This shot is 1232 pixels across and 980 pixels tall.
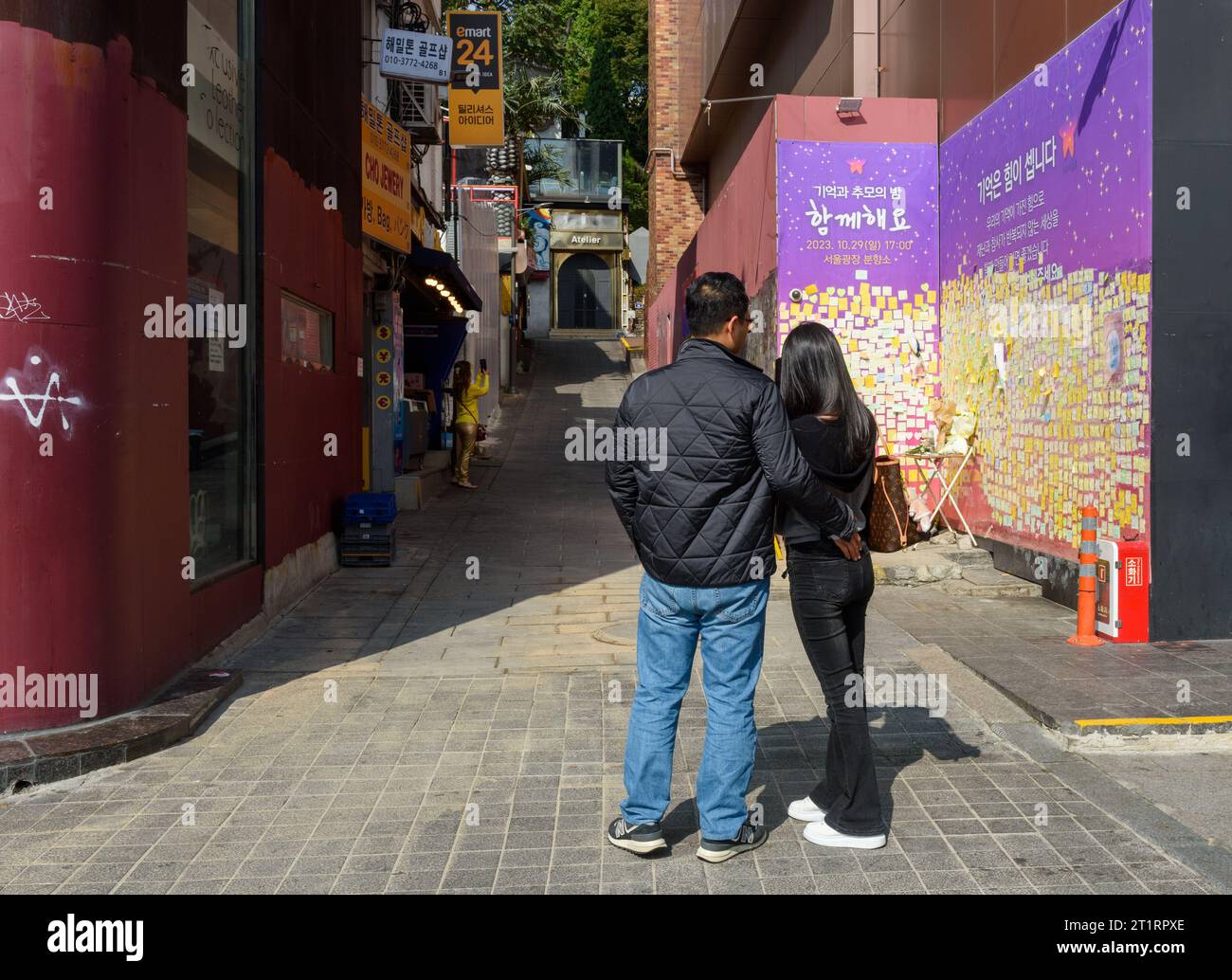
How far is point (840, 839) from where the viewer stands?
4105 millimetres

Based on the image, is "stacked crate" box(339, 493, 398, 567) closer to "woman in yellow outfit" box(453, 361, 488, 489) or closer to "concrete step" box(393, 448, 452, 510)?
"concrete step" box(393, 448, 452, 510)

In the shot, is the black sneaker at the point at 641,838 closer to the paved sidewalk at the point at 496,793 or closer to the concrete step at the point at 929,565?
the paved sidewalk at the point at 496,793

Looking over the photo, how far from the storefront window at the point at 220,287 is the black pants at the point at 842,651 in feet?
13.5

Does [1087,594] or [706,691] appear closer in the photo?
[706,691]

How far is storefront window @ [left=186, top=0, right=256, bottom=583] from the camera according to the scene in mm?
6840

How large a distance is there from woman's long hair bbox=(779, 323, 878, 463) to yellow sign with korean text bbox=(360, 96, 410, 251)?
919cm

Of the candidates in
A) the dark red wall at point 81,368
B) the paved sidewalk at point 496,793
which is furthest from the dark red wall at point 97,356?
the paved sidewalk at point 496,793

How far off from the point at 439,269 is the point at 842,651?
13.6 m

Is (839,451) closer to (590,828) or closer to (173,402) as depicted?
(590,828)

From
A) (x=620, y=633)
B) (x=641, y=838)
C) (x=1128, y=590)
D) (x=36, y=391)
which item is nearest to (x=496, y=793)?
(x=641, y=838)

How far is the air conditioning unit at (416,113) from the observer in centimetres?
1602

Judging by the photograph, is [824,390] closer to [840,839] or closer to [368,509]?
[840,839]

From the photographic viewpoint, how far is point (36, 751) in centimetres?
490
